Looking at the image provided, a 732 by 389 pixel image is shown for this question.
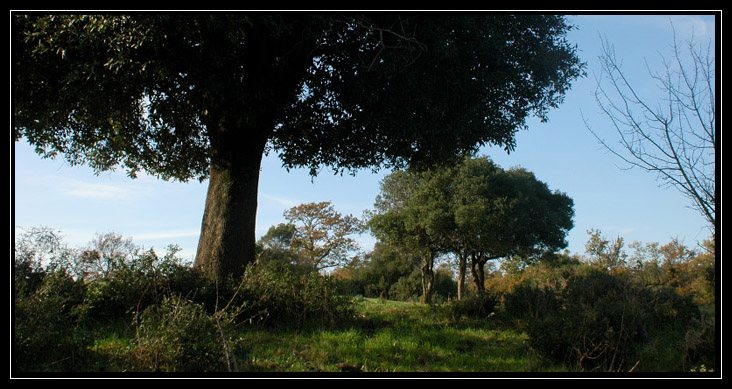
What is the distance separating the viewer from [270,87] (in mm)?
9383

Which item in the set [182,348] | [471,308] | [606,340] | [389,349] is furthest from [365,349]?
[471,308]

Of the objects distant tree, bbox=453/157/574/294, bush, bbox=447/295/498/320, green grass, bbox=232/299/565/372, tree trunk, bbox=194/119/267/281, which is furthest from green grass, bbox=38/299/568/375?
distant tree, bbox=453/157/574/294

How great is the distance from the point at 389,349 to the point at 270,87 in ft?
19.0

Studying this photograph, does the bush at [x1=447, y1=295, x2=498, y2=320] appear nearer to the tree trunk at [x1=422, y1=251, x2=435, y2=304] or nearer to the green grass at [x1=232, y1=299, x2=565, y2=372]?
the green grass at [x1=232, y1=299, x2=565, y2=372]

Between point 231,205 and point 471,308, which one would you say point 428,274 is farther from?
point 231,205

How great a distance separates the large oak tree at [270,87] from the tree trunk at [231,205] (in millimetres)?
26

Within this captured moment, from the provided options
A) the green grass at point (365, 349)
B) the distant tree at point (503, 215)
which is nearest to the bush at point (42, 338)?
the green grass at point (365, 349)

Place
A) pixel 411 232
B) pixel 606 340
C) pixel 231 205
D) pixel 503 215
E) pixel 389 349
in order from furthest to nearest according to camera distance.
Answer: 1. pixel 411 232
2. pixel 503 215
3. pixel 231 205
4. pixel 389 349
5. pixel 606 340

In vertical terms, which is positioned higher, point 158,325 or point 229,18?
point 229,18

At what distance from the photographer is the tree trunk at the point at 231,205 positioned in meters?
9.64

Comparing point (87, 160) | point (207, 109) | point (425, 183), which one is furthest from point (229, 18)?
point (425, 183)

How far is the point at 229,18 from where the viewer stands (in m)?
7.24
